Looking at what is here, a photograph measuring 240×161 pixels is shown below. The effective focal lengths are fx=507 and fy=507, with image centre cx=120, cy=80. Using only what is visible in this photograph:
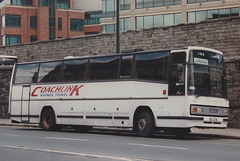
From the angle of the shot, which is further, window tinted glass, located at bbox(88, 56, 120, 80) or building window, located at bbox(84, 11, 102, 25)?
building window, located at bbox(84, 11, 102, 25)

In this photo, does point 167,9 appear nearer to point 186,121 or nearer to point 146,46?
point 146,46

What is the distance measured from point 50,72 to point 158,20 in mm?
40229

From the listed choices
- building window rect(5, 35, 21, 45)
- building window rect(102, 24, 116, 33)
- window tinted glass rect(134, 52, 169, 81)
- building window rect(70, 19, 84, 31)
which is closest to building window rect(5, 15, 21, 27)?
building window rect(5, 35, 21, 45)

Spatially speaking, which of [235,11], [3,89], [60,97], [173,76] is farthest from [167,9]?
[173,76]

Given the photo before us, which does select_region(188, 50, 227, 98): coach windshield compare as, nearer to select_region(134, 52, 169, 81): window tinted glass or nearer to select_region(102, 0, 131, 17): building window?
select_region(134, 52, 169, 81): window tinted glass

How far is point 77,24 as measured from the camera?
313ft

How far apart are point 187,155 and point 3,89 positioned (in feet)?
87.1

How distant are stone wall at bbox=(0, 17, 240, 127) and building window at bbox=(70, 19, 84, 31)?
2306 inches

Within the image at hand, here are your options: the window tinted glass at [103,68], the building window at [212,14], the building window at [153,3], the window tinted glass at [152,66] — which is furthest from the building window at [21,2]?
the window tinted glass at [152,66]

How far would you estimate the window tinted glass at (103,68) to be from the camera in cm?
1969

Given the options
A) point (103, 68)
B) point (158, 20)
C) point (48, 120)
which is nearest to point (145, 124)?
point (103, 68)

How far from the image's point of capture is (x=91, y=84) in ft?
67.6

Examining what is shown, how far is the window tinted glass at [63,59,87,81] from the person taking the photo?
21.1 m

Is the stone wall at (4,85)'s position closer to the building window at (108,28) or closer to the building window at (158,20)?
the building window at (158,20)
